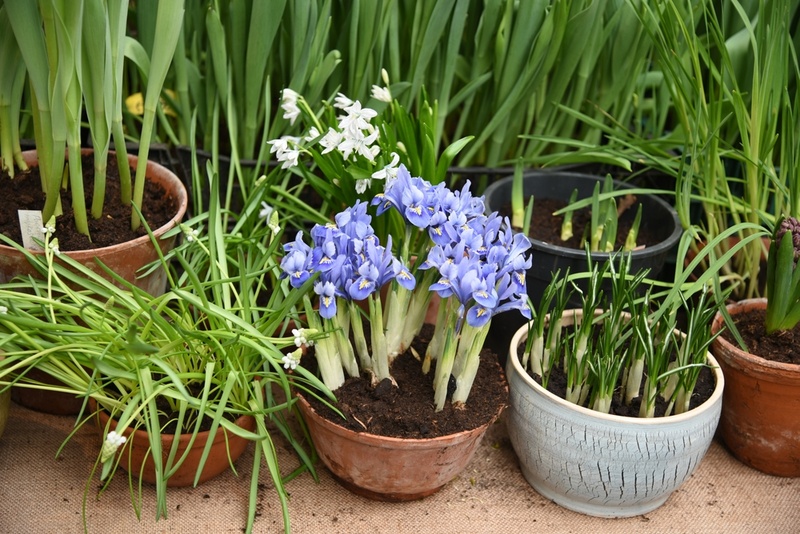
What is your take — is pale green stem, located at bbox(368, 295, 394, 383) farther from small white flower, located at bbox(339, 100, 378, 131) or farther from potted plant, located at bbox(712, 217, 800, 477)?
potted plant, located at bbox(712, 217, 800, 477)

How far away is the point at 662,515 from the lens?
1589 mm

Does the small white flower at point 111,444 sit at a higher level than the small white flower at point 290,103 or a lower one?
lower

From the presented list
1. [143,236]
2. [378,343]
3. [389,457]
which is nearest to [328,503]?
[389,457]

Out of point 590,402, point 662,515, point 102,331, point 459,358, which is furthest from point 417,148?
point 662,515

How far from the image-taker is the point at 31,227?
5.00 ft

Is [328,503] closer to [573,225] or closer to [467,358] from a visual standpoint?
[467,358]

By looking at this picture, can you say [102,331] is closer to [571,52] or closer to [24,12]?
[24,12]

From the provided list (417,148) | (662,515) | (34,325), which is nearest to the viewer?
(34,325)

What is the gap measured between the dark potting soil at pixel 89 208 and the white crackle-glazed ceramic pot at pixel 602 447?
765 mm

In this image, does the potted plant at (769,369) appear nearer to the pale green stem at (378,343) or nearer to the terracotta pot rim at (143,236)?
the pale green stem at (378,343)

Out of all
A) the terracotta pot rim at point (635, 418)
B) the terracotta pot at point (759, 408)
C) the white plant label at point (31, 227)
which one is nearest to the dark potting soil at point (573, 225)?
the terracotta pot at point (759, 408)

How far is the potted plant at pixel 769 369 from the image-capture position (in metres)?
1.54

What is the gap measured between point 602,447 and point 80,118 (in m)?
1.09

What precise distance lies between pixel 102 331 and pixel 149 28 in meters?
0.75
